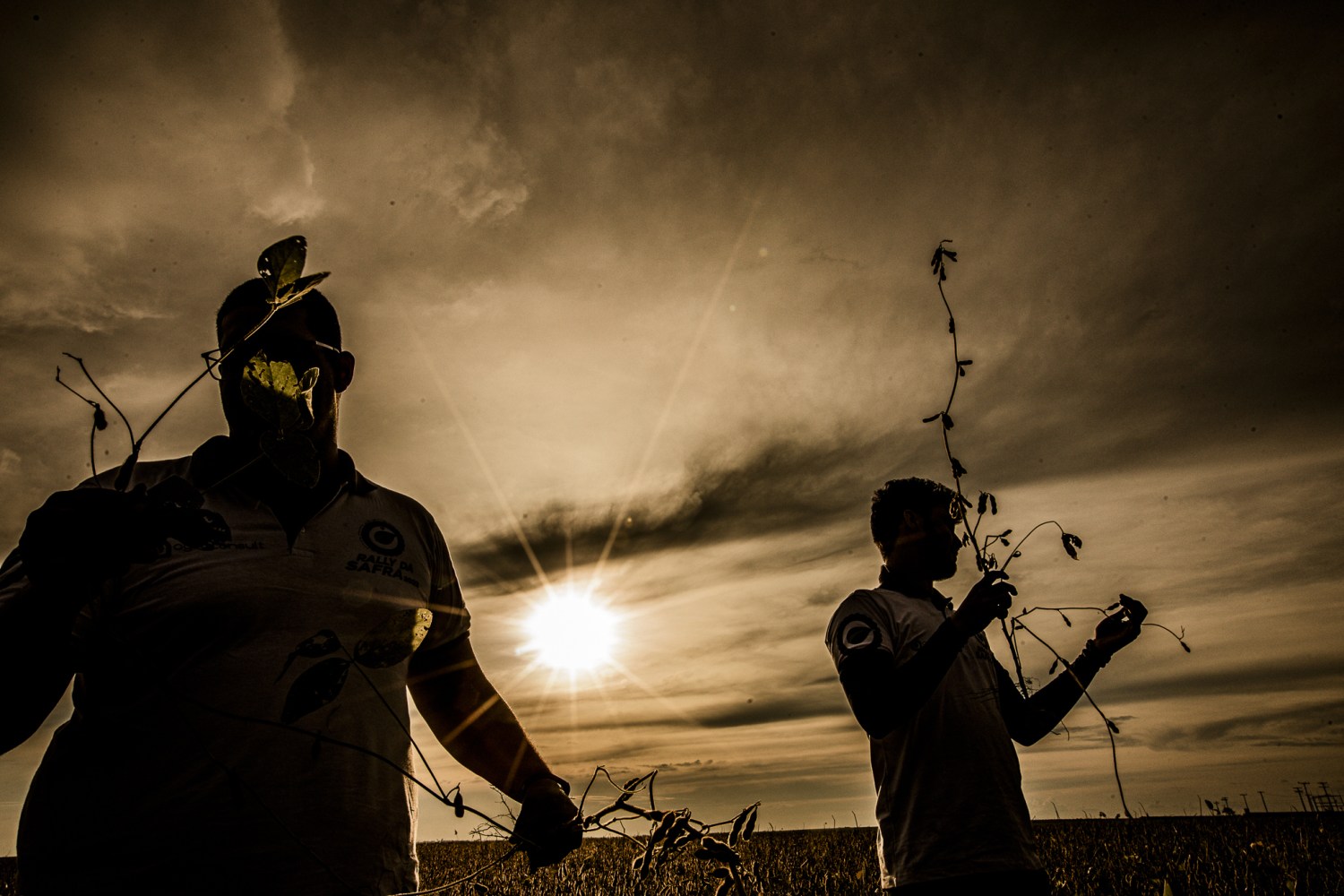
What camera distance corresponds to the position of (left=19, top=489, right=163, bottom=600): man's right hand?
2.60ft

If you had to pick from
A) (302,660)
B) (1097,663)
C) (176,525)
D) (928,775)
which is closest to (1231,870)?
(1097,663)

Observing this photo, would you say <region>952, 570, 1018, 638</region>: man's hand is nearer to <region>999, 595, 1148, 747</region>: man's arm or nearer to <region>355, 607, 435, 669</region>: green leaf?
<region>999, 595, 1148, 747</region>: man's arm

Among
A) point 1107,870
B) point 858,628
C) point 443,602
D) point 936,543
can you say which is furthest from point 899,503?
point 1107,870

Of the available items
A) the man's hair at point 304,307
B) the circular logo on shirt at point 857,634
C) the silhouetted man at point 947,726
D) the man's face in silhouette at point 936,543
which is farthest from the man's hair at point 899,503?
the man's hair at point 304,307

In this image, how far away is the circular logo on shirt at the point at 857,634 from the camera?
2.82 meters

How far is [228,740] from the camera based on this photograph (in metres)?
A: 1.46

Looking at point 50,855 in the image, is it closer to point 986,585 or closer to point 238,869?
point 238,869

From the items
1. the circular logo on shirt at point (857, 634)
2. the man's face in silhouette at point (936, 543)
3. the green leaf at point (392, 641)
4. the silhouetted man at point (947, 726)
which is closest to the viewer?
the green leaf at point (392, 641)

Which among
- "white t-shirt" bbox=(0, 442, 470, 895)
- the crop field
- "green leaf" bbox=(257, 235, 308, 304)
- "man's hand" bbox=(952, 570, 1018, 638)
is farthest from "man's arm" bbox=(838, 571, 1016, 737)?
the crop field

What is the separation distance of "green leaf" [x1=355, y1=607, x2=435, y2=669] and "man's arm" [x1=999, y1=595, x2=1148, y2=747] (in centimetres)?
293

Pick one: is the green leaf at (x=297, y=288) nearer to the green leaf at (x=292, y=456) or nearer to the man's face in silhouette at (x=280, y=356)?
the green leaf at (x=292, y=456)

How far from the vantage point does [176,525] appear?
2.51 ft

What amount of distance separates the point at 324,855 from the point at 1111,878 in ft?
31.9

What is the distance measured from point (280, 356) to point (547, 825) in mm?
1240
